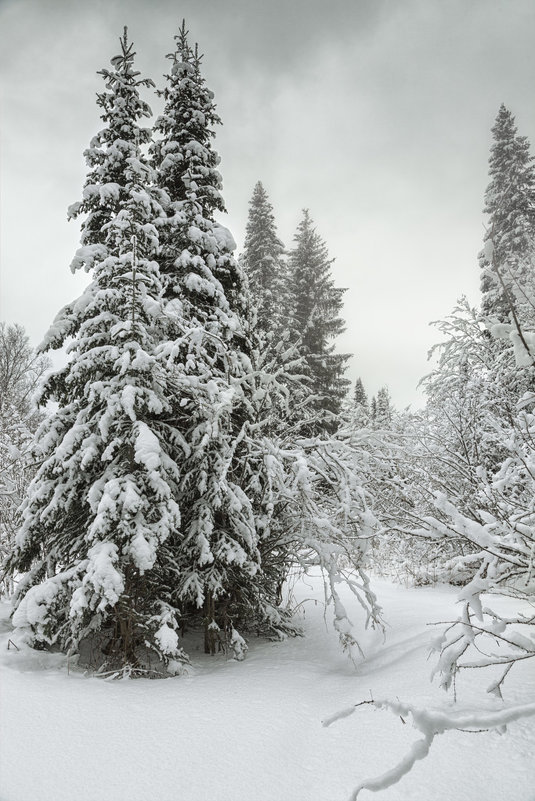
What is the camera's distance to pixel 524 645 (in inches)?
89.4

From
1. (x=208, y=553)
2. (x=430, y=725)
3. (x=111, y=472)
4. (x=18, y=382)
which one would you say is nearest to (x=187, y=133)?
(x=111, y=472)

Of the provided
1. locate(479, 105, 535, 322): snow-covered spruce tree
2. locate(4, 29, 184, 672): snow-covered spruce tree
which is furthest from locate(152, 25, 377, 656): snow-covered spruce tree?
locate(479, 105, 535, 322): snow-covered spruce tree

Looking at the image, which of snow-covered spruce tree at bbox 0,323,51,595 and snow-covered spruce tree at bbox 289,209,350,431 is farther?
snow-covered spruce tree at bbox 289,209,350,431

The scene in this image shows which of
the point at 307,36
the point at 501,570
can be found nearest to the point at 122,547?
the point at 501,570

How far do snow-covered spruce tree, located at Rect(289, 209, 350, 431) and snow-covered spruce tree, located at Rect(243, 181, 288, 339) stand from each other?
0.63 m

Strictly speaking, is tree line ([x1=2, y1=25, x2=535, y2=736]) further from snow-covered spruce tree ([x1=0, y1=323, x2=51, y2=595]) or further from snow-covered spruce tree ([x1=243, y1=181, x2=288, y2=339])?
snow-covered spruce tree ([x1=243, y1=181, x2=288, y2=339])

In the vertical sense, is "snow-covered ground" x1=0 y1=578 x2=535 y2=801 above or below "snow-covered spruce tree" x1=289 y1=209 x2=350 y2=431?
below

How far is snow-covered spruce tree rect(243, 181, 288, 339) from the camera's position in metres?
18.7

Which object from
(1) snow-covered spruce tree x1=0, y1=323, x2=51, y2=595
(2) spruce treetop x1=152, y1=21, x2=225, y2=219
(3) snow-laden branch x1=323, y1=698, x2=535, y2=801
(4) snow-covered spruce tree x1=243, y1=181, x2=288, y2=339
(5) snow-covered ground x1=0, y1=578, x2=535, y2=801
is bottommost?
(5) snow-covered ground x1=0, y1=578, x2=535, y2=801

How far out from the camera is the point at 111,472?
202 inches

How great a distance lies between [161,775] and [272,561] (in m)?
4.32

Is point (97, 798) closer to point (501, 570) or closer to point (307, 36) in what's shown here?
point (501, 570)

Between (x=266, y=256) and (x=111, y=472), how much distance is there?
52.8ft

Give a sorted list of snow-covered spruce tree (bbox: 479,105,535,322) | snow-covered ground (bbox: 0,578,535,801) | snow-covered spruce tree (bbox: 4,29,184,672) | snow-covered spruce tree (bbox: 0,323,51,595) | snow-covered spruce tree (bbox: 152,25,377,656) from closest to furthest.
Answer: snow-covered ground (bbox: 0,578,535,801) → snow-covered spruce tree (bbox: 4,29,184,672) → snow-covered spruce tree (bbox: 152,25,377,656) → snow-covered spruce tree (bbox: 0,323,51,595) → snow-covered spruce tree (bbox: 479,105,535,322)
